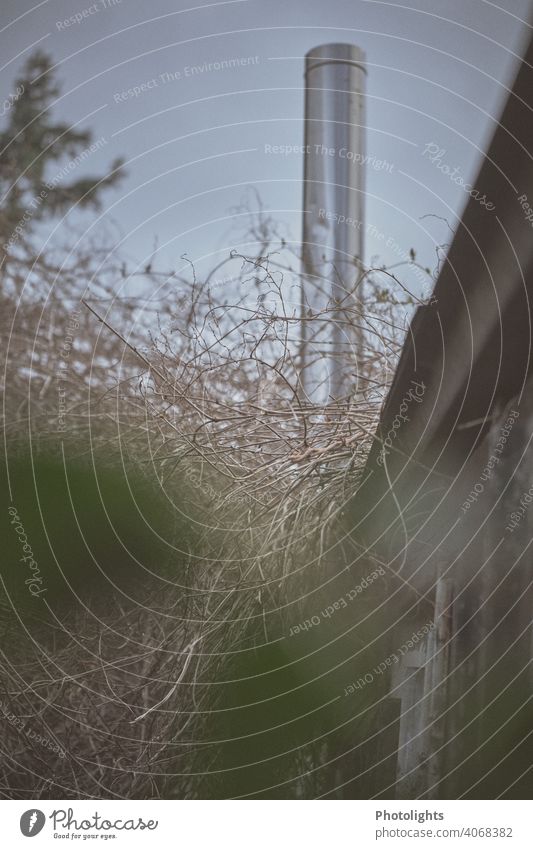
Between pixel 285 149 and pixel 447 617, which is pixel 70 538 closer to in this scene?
pixel 447 617

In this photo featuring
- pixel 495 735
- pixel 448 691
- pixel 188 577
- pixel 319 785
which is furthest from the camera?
pixel 188 577

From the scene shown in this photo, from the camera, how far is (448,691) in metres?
1.64

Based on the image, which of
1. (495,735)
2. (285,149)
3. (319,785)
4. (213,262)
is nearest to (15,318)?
(213,262)

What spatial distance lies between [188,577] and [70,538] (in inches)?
10.9

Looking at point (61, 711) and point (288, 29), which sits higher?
point (288, 29)
